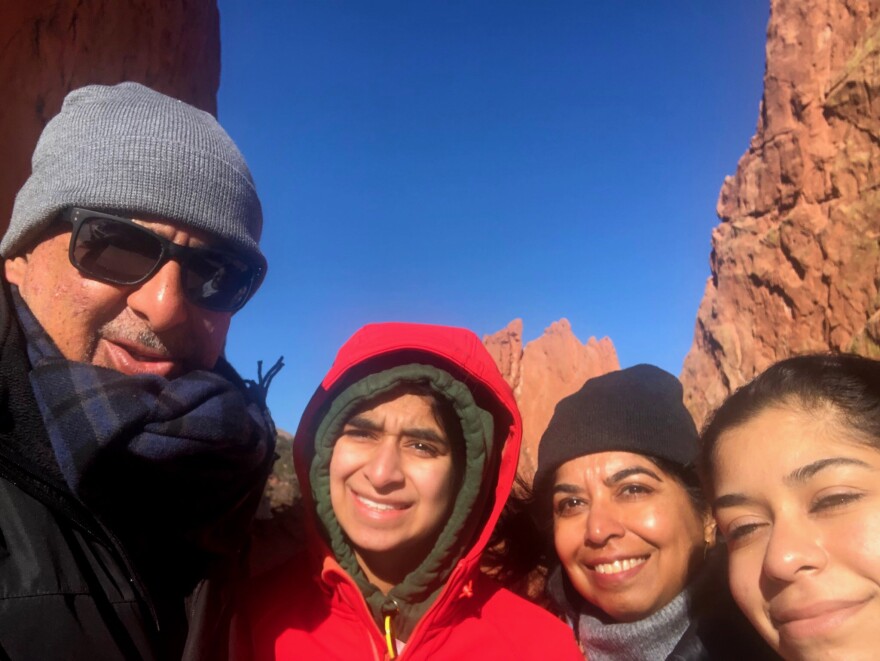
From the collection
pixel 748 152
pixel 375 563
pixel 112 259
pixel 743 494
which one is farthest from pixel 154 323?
pixel 748 152

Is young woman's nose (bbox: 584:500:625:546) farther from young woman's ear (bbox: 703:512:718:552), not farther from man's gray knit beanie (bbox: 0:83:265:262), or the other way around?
man's gray knit beanie (bbox: 0:83:265:262)

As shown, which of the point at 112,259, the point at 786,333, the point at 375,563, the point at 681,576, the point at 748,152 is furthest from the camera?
the point at 748,152

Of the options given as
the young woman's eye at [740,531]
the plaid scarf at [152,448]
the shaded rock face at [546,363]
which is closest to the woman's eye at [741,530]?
the young woman's eye at [740,531]

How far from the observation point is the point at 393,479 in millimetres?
2371

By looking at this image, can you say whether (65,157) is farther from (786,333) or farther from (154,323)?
(786,333)

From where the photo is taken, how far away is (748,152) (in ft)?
96.0

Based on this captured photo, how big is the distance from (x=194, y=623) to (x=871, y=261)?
21127mm

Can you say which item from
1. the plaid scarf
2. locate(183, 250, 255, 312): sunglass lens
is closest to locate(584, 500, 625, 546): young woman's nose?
the plaid scarf

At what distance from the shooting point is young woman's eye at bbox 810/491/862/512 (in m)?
1.60

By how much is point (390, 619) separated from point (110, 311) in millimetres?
1758

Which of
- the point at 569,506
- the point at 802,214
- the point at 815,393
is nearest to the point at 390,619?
the point at 569,506

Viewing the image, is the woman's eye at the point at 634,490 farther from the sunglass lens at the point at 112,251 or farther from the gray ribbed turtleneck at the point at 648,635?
the sunglass lens at the point at 112,251

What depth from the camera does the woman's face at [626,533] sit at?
8.86ft

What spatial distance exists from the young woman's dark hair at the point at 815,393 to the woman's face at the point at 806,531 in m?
0.04
